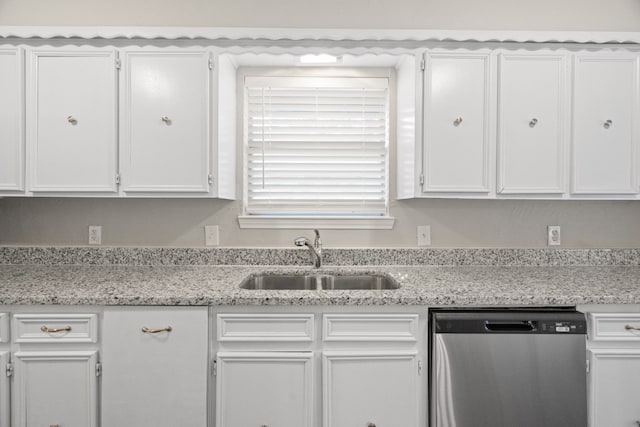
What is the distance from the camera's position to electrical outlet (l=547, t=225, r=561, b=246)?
2322mm

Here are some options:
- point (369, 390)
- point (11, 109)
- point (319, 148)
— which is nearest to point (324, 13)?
point (319, 148)

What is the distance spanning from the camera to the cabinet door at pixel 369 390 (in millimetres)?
1536

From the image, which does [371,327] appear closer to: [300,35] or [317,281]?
[317,281]

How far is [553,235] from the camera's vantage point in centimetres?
232

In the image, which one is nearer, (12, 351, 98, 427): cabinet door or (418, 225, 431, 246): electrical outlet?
(12, 351, 98, 427): cabinet door

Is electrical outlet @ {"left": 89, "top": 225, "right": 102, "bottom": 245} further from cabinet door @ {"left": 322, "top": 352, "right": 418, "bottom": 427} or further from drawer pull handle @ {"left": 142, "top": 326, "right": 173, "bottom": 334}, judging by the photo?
cabinet door @ {"left": 322, "top": 352, "right": 418, "bottom": 427}

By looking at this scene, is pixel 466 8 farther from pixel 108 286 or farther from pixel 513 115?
pixel 108 286

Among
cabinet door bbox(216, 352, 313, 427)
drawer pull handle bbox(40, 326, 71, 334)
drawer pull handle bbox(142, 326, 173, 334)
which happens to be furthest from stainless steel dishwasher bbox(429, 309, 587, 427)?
drawer pull handle bbox(40, 326, 71, 334)

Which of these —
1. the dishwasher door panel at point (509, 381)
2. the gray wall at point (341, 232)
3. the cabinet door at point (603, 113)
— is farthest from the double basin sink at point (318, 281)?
the cabinet door at point (603, 113)

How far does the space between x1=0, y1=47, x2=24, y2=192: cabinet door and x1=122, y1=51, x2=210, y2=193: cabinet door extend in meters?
0.53

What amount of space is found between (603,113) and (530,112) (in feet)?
1.28

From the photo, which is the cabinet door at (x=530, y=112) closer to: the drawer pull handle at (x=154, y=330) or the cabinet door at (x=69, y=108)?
the drawer pull handle at (x=154, y=330)

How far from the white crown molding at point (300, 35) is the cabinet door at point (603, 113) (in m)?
0.12

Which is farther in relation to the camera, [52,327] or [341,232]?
[341,232]
